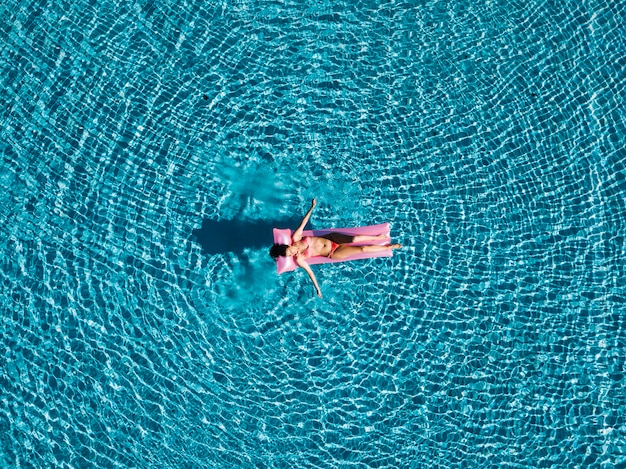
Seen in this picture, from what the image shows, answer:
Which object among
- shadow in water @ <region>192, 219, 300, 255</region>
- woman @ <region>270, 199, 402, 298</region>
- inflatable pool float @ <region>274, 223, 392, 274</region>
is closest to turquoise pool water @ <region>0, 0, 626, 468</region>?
shadow in water @ <region>192, 219, 300, 255</region>

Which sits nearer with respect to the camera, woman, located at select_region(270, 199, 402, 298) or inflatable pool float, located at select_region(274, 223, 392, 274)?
woman, located at select_region(270, 199, 402, 298)

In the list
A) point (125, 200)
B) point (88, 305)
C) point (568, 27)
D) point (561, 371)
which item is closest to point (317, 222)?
point (125, 200)

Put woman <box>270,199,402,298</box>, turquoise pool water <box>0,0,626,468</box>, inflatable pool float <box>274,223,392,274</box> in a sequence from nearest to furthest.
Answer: woman <box>270,199,402,298</box>
inflatable pool float <box>274,223,392,274</box>
turquoise pool water <box>0,0,626,468</box>

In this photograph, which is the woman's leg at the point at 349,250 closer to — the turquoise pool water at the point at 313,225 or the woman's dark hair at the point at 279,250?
the turquoise pool water at the point at 313,225

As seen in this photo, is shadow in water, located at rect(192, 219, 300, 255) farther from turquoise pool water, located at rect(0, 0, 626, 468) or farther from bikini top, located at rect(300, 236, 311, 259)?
bikini top, located at rect(300, 236, 311, 259)

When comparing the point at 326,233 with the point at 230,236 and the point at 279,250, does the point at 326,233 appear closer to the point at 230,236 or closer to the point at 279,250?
the point at 279,250

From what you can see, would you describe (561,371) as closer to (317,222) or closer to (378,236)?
(378,236)

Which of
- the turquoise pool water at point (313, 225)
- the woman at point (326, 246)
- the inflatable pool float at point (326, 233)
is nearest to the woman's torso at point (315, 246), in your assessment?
the woman at point (326, 246)
